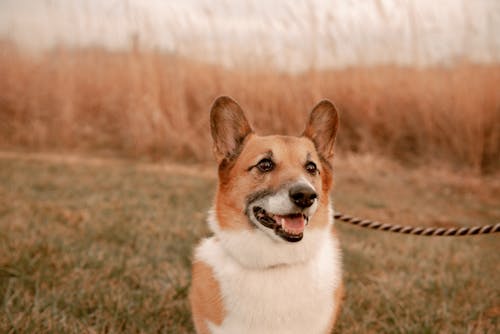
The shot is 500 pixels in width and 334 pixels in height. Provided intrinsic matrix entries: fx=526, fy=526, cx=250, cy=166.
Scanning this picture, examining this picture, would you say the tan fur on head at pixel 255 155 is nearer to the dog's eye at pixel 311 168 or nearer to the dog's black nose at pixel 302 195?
the dog's eye at pixel 311 168

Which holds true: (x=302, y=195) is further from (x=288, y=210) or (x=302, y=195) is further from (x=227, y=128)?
(x=227, y=128)

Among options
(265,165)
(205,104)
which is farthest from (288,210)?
(205,104)

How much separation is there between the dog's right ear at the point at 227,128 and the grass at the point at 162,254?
3.19 feet

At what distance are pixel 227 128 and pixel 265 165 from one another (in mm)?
320

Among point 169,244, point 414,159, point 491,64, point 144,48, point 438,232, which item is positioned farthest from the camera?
point 144,48

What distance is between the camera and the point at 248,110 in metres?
8.10

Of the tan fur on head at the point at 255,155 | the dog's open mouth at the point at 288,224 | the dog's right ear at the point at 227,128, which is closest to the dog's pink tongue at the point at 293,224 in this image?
the dog's open mouth at the point at 288,224

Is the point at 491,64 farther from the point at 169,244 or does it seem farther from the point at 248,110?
the point at 169,244

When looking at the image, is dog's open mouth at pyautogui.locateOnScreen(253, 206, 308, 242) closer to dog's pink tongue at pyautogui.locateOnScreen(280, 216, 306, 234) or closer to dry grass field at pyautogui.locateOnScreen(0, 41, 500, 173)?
dog's pink tongue at pyautogui.locateOnScreen(280, 216, 306, 234)

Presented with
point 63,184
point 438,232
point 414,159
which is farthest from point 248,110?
point 438,232

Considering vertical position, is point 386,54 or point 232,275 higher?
point 386,54

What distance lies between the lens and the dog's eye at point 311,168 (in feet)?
8.60

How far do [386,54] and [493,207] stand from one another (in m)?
2.86

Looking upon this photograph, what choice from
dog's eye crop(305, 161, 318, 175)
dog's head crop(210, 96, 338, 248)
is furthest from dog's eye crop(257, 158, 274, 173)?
dog's eye crop(305, 161, 318, 175)
